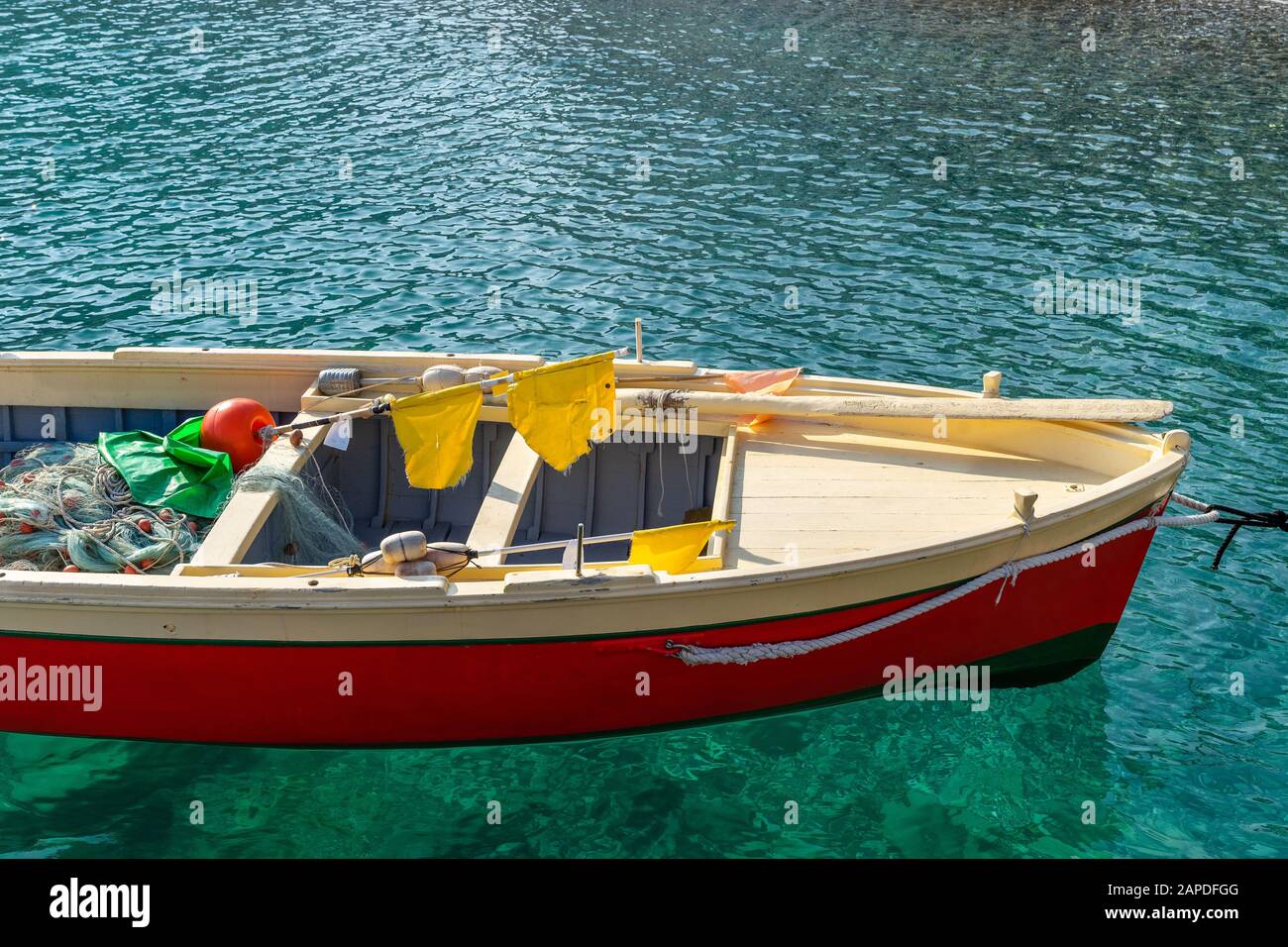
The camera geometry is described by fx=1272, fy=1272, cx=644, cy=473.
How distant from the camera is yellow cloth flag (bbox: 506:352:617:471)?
9617mm

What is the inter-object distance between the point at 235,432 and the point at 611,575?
3.89 m

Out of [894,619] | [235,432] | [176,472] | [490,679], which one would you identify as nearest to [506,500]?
[490,679]

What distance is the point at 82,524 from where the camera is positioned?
9953mm

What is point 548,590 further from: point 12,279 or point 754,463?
point 12,279

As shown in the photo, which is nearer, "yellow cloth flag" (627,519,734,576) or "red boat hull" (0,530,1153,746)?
"red boat hull" (0,530,1153,746)

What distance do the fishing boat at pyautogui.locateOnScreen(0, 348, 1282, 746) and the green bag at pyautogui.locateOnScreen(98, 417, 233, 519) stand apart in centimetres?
25

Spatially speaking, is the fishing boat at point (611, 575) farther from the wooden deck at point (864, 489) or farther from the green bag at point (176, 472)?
the green bag at point (176, 472)

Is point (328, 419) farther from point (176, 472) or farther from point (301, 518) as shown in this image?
point (176, 472)

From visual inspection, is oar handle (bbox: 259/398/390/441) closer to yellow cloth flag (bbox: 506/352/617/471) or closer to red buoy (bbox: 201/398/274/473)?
red buoy (bbox: 201/398/274/473)

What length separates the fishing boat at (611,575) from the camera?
874 cm

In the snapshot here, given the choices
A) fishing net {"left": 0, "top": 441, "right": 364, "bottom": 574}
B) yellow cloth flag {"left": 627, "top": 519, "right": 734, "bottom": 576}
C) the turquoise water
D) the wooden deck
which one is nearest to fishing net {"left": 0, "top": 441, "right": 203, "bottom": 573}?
fishing net {"left": 0, "top": 441, "right": 364, "bottom": 574}

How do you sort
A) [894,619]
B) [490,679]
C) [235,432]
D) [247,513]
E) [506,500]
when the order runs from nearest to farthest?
[490,679]
[894,619]
[247,513]
[506,500]
[235,432]

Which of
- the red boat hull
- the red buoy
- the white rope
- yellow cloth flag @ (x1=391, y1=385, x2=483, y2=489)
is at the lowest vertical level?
the red boat hull

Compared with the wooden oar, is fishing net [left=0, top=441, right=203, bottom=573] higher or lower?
lower
